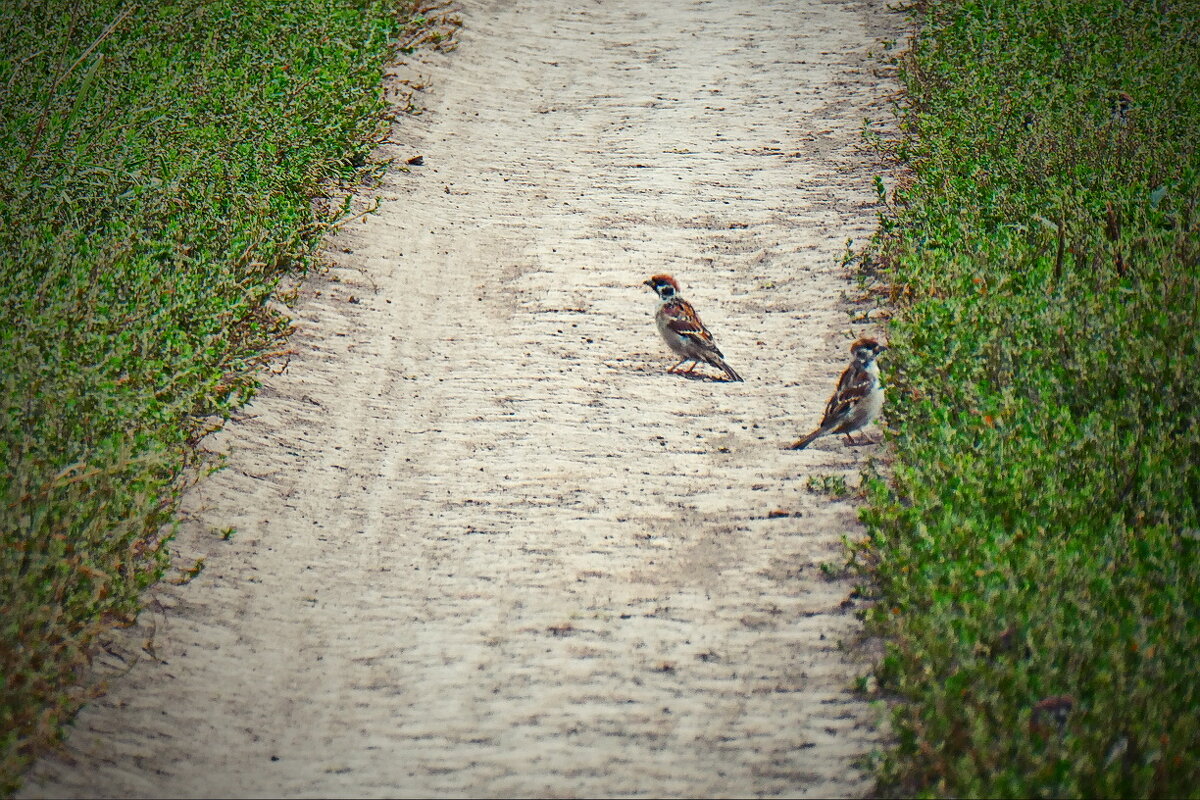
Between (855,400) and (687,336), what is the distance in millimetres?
1589

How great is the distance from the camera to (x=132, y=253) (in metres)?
8.58

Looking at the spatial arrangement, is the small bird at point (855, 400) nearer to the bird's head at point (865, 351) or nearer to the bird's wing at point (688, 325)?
the bird's head at point (865, 351)

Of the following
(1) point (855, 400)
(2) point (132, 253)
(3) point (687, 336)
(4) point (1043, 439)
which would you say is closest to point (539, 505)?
(3) point (687, 336)

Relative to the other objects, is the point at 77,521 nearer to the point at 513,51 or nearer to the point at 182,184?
the point at 182,184

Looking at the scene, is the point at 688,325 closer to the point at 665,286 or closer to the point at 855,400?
the point at 665,286

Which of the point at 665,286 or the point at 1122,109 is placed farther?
the point at 1122,109

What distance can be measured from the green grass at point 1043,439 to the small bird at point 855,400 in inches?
12.4

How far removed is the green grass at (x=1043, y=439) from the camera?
4.61m

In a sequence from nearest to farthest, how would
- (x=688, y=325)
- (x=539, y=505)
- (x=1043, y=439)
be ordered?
(x=1043, y=439)
(x=539, y=505)
(x=688, y=325)

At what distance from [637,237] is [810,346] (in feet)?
8.12

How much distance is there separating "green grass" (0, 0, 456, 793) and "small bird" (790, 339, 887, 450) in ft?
14.7

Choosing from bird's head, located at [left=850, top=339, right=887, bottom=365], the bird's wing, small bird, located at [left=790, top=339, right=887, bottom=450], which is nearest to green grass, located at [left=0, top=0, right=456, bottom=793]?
the bird's wing

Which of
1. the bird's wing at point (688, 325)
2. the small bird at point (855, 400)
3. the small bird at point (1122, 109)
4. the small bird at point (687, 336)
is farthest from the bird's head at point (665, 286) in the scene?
the small bird at point (1122, 109)

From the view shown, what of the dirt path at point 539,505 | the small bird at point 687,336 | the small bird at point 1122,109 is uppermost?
the small bird at point 1122,109
